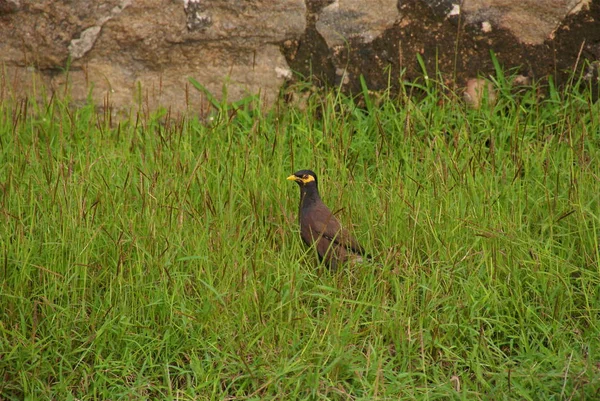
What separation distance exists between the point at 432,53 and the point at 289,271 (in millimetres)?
2116

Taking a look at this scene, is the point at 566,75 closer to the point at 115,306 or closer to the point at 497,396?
the point at 497,396

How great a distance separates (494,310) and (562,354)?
1.24ft

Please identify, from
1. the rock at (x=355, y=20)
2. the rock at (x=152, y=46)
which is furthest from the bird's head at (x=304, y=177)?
the rock at (x=355, y=20)

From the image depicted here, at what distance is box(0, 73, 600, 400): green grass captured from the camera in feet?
11.2

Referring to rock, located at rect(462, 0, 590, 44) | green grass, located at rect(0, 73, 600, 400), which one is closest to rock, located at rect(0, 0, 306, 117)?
green grass, located at rect(0, 73, 600, 400)

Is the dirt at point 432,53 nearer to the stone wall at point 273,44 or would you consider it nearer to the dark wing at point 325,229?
the stone wall at point 273,44

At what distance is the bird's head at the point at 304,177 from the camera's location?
14.7ft

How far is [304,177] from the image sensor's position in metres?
4.50

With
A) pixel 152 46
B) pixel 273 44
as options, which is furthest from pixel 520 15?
pixel 152 46

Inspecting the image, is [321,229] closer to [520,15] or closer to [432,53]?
[432,53]

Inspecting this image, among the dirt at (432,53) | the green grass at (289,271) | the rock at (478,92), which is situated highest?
the dirt at (432,53)

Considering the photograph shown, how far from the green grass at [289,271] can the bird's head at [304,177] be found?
12 centimetres

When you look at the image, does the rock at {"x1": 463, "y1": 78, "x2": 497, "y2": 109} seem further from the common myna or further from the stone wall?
the common myna

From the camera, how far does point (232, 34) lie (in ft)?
17.4
